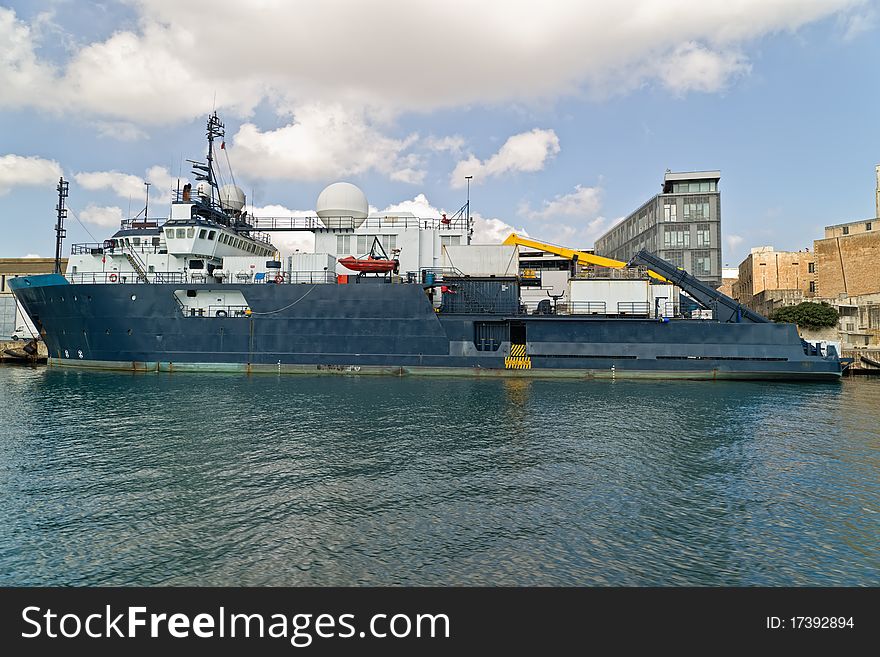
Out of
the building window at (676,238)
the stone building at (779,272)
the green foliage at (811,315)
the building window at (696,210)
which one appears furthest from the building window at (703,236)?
the green foliage at (811,315)

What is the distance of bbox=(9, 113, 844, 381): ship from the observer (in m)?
30.0

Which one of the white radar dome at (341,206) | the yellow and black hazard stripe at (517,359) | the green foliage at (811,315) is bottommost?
the yellow and black hazard stripe at (517,359)

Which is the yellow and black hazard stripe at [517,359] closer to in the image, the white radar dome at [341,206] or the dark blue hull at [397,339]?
the dark blue hull at [397,339]

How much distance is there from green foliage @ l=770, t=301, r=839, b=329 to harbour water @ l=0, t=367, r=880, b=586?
29.8m

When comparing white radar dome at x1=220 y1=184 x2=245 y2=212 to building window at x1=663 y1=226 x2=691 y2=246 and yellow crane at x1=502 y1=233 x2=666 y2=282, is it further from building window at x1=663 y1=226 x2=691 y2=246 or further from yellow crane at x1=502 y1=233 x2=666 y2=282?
building window at x1=663 y1=226 x2=691 y2=246

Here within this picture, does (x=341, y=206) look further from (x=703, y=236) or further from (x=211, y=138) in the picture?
(x=703, y=236)

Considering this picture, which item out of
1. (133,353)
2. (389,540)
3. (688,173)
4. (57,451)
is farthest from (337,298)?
(688,173)

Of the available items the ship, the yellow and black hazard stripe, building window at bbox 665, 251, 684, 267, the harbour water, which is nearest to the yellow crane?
the ship

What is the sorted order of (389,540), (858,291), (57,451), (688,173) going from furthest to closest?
(688,173), (858,291), (57,451), (389,540)

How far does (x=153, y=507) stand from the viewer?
871 centimetres

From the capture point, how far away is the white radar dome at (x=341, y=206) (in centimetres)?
3597

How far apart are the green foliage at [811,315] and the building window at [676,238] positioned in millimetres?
15463

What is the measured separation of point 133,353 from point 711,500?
33.6 metres
